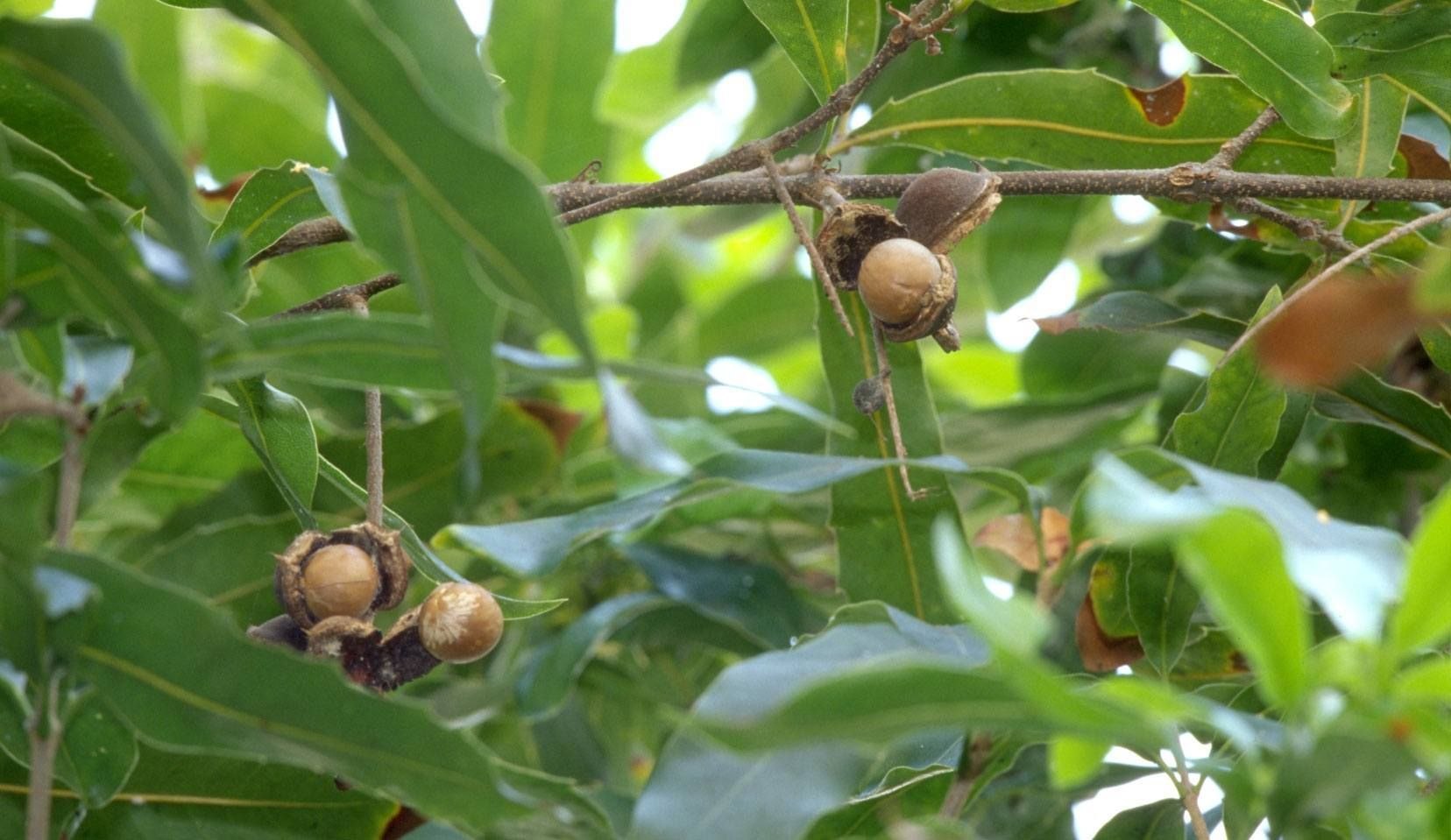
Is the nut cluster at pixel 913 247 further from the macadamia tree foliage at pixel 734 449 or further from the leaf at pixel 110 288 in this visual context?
the leaf at pixel 110 288

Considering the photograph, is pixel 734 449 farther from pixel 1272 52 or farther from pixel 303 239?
pixel 1272 52

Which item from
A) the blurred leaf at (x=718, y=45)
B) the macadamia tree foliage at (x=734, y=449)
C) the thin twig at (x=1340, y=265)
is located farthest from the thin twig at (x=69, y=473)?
the blurred leaf at (x=718, y=45)

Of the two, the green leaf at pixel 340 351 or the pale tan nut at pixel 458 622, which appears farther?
the pale tan nut at pixel 458 622

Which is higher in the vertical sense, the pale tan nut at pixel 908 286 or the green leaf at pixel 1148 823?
the pale tan nut at pixel 908 286

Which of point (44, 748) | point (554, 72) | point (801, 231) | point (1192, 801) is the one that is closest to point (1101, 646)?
point (1192, 801)

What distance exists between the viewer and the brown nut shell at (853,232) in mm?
1022

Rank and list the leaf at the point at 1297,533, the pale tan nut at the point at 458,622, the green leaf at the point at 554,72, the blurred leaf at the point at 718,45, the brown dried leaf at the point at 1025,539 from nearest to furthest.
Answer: the leaf at the point at 1297,533, the pale tan nut at the point at 458,622, the brown dried leaf at the point at 1025,539, the blurred leaf at the point at 718,45, the green leaf at the point at 554,72

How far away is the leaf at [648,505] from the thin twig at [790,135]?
19cm

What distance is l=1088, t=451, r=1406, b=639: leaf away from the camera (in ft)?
1.91

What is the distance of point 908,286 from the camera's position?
98 centimetres

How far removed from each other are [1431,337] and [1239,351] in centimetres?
20

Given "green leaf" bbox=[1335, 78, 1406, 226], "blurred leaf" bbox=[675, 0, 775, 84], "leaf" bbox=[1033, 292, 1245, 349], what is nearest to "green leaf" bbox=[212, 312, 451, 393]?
"leaf" bbox=[1033, 292, 1245, 349]

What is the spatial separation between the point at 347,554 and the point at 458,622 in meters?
0.09

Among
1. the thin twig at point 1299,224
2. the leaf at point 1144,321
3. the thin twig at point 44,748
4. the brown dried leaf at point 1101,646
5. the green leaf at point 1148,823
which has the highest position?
the thin twig at point 44,748
